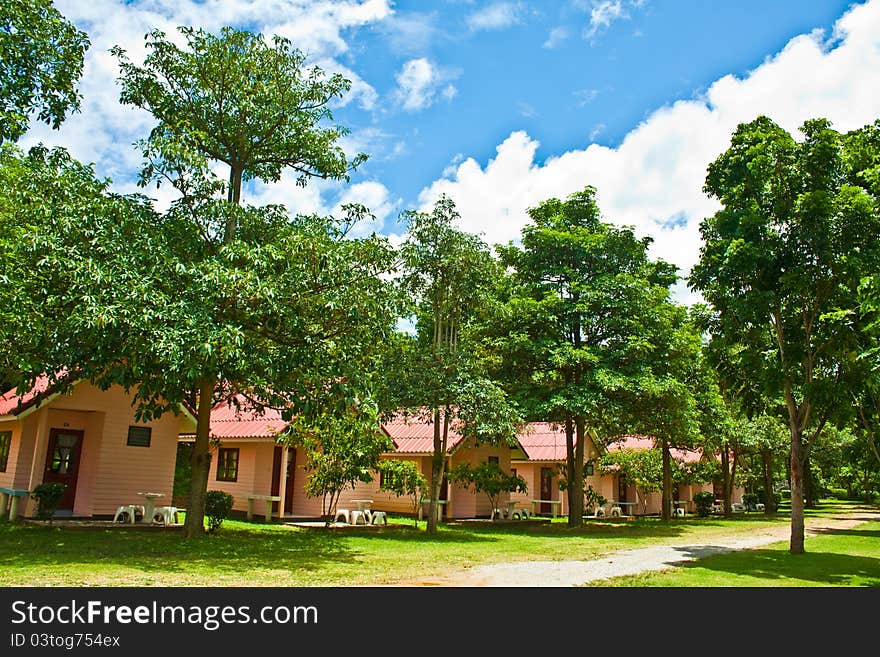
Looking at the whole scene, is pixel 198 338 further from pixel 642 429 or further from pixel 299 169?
pixel 642 429

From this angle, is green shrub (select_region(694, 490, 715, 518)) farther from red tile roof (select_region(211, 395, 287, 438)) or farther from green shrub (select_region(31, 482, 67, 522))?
green shrub (select_region(31, 482, 67, 522))

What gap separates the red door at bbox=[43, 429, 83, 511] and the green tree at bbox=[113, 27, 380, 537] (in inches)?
258

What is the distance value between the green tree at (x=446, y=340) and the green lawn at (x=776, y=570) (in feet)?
22.2

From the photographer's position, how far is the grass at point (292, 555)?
32.8 ft

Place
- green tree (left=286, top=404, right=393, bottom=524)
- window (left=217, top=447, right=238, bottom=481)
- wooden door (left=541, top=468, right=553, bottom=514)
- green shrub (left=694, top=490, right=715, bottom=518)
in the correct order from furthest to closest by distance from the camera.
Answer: green shrub (left=694, top=490, right=715, bottom=518) < wooden door (left=541, top=468, right=553, bottom=514) < window (left=217, top=447, right=238, bottom=481) < green tree (left=286, top=404, right=393, bottom=524)

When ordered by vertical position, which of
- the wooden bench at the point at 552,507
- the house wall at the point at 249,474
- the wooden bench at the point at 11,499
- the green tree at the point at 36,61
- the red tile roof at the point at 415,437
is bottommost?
the wooden bench at the point at 552,507

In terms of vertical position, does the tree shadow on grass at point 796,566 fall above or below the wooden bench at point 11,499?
below

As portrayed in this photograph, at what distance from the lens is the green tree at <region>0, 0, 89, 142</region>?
12.1 meters

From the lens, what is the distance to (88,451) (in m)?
19.6

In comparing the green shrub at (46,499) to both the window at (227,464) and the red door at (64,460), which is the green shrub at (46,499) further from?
the window at (227,464)

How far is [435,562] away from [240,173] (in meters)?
9.96

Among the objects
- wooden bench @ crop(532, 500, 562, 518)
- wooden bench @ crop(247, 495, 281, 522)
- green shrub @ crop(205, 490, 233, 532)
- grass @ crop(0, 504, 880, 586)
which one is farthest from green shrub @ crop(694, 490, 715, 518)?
green shrub @ crop(205, 490, 233, 532)

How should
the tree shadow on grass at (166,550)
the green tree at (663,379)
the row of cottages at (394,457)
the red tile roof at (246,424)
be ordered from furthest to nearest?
the green tree at (663,379) → the row of cottages at (394,457) → the red tile roof at (246,424) → the tree shadow on grass at (166,550)

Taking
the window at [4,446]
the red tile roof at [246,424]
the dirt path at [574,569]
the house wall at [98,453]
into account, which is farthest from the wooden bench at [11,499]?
the dirt path at [574,569]
